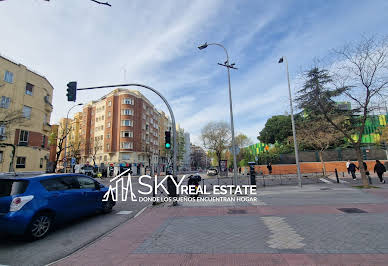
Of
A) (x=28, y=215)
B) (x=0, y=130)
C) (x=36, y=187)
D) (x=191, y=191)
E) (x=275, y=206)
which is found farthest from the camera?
(x=0, y=130)

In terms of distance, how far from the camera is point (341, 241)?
441 cm

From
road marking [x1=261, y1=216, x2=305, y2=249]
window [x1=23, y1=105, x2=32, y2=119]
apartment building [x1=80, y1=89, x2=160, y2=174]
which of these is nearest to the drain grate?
road marking [x1=261, y1=216, x2=305, y2=249]

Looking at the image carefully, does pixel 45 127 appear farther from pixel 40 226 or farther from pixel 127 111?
pixel 40 226

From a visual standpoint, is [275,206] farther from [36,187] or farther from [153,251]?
[36,187]

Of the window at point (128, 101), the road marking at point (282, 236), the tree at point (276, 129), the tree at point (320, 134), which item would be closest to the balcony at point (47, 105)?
the window at point (128, 101)

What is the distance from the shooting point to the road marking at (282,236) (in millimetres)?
4311

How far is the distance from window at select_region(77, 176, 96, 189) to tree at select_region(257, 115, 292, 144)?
1687 inches

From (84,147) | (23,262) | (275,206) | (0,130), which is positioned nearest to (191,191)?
(275,206)

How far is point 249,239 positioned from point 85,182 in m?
5.48

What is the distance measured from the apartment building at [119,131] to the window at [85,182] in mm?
39997

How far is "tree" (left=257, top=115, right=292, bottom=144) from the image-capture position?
1788 inches

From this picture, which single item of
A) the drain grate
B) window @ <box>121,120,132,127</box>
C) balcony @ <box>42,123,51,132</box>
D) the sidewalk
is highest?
window @ <box>121,120,132,127</box>

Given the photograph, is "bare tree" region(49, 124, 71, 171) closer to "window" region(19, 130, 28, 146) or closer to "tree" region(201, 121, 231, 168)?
"window" region(19, 130, 28, 146)

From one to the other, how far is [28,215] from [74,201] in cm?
137
